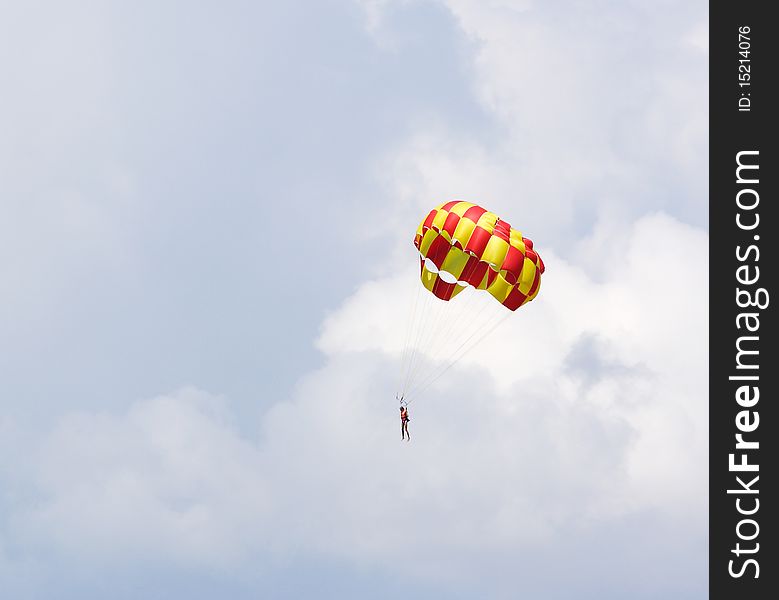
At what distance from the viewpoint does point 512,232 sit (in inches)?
2370

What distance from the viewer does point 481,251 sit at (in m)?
58.8

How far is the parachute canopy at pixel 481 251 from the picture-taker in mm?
58781

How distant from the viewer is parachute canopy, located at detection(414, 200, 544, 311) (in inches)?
2314
